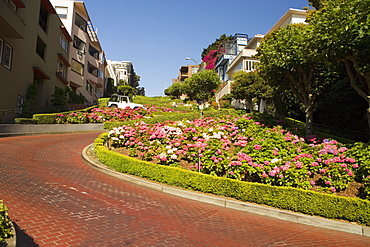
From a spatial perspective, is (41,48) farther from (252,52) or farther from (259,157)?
(252,52)

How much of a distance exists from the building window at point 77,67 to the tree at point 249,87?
65.4 ft

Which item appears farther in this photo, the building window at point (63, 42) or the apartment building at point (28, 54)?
the building window at point (63, 42)

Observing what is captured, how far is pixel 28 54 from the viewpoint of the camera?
23.8 m

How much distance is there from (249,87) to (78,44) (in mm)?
23599

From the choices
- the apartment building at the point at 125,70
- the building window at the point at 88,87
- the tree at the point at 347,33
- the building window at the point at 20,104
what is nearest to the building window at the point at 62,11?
the building window at the point at 88,87

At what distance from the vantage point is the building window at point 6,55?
1988 cm

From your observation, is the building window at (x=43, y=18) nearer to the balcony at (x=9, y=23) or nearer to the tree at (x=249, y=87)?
the balcony at (x=9, y=23)

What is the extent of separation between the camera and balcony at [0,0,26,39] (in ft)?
57.0

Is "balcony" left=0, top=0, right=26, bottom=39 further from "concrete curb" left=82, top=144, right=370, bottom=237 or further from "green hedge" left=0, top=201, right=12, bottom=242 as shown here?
"green hedge" left=0, top=201, right=12, bottom=242

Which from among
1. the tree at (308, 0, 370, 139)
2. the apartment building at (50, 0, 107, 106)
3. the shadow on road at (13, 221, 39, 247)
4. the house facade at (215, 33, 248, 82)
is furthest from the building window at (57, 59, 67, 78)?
the house facade at (215, 33, 248, 82)

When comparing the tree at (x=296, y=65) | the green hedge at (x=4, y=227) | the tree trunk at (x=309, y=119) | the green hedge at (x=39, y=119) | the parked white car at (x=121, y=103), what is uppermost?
the tree at (x=296, y=65)

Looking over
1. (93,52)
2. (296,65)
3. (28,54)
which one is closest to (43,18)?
(28,54)

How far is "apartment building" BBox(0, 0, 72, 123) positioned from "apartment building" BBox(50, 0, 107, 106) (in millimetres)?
4204

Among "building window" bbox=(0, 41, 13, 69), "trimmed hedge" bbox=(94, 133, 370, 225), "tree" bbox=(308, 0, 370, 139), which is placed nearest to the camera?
"trimmed hedge" bbox=(94, 133, 370, 225)
